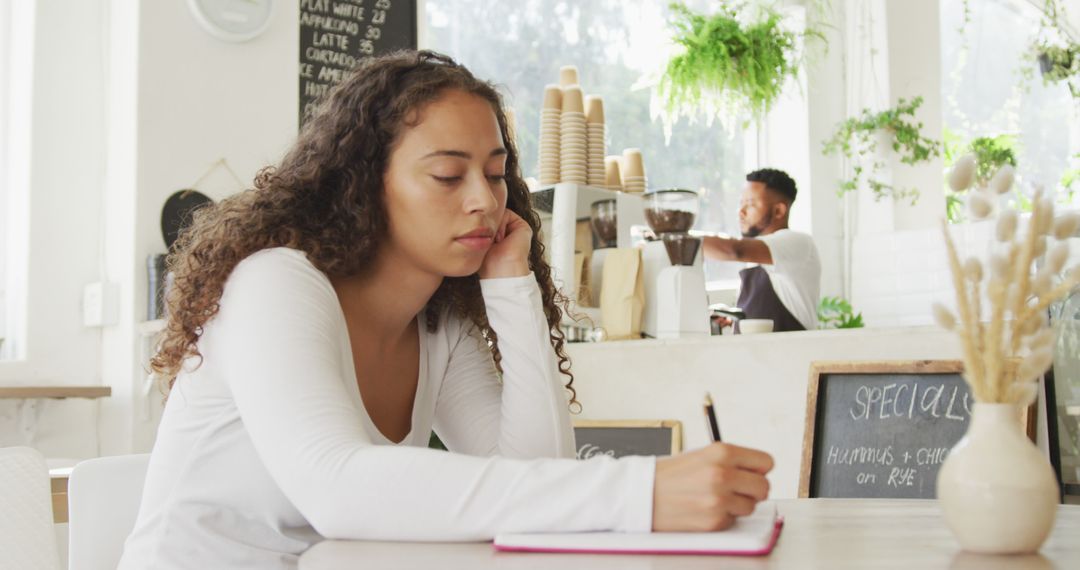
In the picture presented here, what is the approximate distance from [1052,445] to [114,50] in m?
3.14

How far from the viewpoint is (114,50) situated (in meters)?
3.63

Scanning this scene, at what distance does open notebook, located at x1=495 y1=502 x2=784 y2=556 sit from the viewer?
37.0 inches

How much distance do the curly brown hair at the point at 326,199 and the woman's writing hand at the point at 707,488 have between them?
0.66 metres

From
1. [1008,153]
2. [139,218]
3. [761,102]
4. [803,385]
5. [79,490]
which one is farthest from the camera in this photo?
[1008,153]

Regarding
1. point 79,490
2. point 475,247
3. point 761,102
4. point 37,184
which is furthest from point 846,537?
point 761,102

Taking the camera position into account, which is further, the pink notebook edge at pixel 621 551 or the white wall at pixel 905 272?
the white wall at pixel 905 272

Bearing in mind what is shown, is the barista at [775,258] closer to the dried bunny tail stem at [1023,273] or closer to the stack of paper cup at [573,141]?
the stack of paper cup at [573,141]

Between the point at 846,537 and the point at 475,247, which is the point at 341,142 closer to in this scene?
the point at 475,247

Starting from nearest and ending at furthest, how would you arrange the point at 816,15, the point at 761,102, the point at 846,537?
the point at 846,537 → the point at 761,102 → the point at 816,15

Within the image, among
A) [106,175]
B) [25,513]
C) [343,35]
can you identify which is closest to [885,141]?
[343,35]

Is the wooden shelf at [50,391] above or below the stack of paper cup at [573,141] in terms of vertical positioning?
below

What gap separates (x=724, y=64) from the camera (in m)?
4.62

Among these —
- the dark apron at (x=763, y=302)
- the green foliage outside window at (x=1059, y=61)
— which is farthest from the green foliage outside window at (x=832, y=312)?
the green foliage outside window at (x=1059, y=61)

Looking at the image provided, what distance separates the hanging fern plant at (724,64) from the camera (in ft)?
15.0
